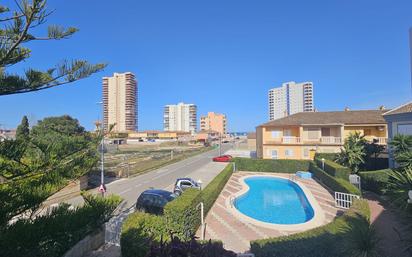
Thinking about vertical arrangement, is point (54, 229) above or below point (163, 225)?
above

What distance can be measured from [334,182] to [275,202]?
16.3ft

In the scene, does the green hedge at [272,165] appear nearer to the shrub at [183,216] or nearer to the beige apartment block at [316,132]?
the beige apartment block at [316,132]

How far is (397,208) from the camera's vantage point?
7758 mm

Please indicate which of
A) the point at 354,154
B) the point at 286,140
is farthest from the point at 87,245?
the point at 286,140

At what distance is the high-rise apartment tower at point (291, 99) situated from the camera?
117875mm

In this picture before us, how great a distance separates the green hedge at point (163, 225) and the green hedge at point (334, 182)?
9.76m

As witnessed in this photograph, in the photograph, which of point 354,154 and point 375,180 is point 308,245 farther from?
point 354,154

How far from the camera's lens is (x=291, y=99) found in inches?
5010

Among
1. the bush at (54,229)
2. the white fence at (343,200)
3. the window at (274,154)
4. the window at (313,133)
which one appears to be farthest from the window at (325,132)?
the bush at (54,229)

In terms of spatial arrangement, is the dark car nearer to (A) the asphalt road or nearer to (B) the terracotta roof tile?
(A) the asphalt road

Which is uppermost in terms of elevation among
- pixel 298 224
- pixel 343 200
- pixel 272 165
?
pixel 272 165

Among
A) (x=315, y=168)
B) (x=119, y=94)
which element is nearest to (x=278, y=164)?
(x=315, y=168)

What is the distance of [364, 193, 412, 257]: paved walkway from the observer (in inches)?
344

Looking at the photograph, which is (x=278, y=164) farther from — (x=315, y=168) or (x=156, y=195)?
(x=156, y=195)
